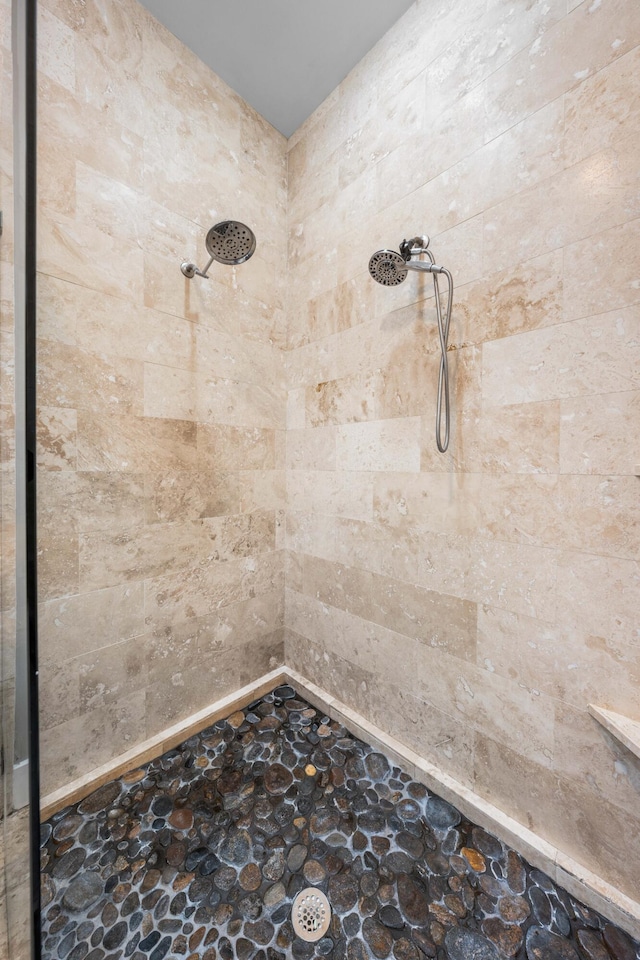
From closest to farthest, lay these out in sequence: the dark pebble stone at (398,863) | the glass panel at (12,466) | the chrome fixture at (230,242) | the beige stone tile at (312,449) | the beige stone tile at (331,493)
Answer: the glass panel at (12,466), the dark pebble stone at (398,863), the chrome fixture at (230,242), the beige stone tile at (331,493), the beige stone tile at (312,449)

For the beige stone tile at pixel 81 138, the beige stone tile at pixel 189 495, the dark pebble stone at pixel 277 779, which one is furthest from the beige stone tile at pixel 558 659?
the beige stone tile at pixel 81 138

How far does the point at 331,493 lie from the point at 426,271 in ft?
3.09

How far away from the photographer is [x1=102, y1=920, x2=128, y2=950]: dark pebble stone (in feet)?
2.71

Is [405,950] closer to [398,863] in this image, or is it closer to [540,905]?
[398,863]

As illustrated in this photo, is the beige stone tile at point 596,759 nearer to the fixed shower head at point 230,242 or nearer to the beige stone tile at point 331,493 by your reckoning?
the beige stone tile at point 331,493

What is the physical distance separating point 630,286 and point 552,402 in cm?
32

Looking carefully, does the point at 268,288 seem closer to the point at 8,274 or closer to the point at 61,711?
the point at 8,274

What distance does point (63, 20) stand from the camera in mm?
1171

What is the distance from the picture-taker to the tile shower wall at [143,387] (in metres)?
1.18

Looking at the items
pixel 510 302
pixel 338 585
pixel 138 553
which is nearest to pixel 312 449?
pixel 338 585

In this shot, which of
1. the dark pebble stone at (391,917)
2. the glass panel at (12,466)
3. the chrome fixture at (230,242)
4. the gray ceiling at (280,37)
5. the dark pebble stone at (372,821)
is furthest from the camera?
the gray ceiling at (280,37)

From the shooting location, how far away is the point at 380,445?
1430 mm

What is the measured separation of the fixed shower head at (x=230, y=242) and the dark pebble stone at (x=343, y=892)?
1968 mm

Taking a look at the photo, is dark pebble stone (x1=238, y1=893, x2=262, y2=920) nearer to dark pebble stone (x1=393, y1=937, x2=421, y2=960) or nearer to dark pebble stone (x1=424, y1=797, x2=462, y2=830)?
dark pebble stone (x1=393, y1=937, x2=421, y2=960)
